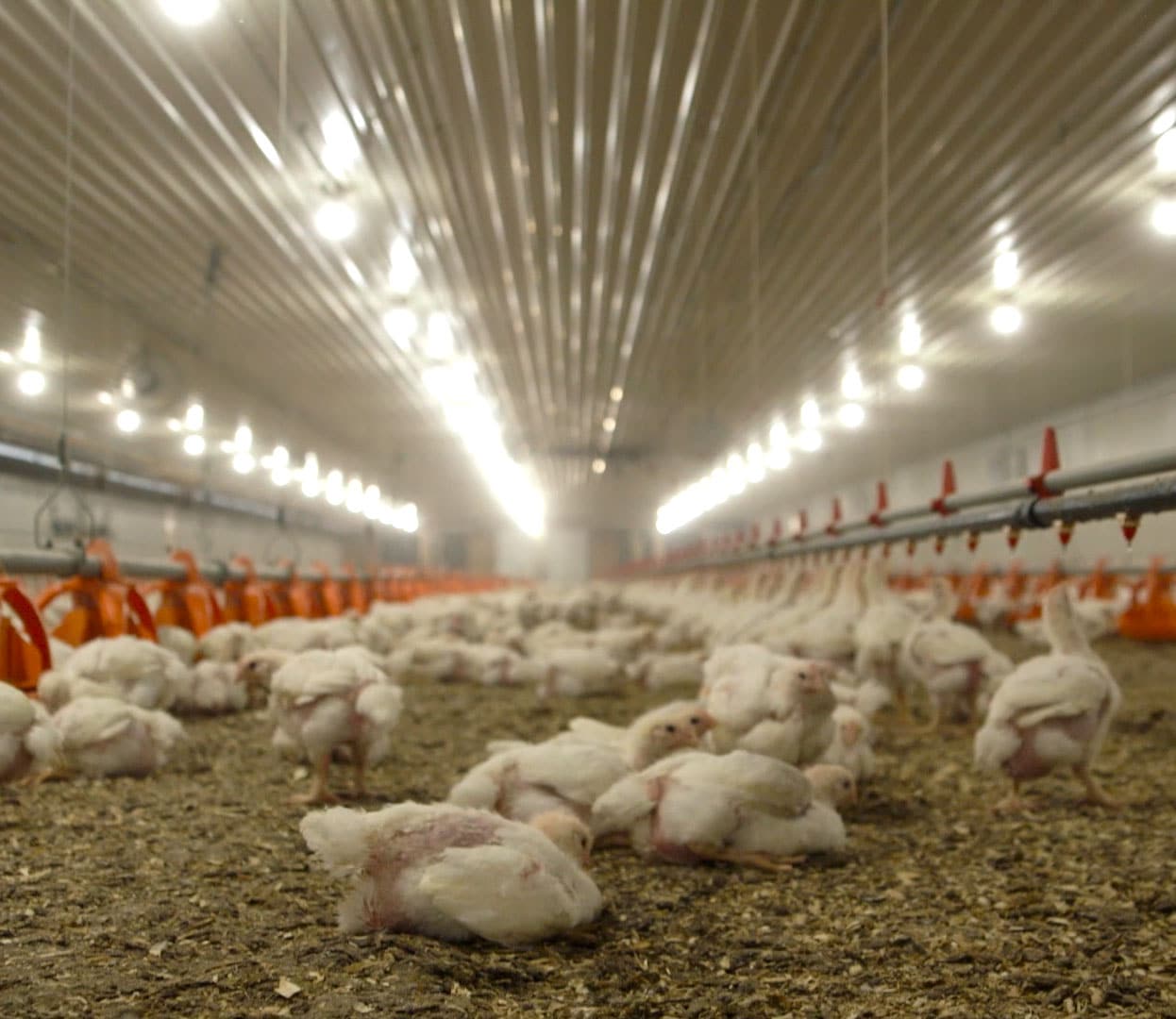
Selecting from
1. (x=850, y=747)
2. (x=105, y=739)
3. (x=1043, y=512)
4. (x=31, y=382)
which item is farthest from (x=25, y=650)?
(x=31, y=382)

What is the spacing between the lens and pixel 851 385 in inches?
635

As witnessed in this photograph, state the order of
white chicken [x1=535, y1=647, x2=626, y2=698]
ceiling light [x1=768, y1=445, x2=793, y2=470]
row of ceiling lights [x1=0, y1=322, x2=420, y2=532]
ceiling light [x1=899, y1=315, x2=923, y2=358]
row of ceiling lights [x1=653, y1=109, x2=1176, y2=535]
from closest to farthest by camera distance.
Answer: white chicken [x1=535, y1=647, x2=626, y2=698] → row of ceiling lights [x1=653, y1=109, x2=1176, y2=535] → row of ceiling lights [x1=0, y1=322, x2=420, y2=532] → ceiling light [x1=899, y1=315, x2=923, y2=358] → ceiling light [x1=768, y1=445, x2=793, y2=470]

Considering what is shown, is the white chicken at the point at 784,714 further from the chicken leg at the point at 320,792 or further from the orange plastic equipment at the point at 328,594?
the orange plastic equipment at the point at 328,594

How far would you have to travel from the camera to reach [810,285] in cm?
1145

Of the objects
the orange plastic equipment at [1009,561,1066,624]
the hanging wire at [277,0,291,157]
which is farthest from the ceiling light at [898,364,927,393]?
the hanging wire at [277,0,291,157]

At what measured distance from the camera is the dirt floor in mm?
2121

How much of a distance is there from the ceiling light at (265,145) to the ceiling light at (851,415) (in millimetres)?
11761

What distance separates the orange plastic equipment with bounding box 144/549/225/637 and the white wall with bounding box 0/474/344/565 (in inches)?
11.4

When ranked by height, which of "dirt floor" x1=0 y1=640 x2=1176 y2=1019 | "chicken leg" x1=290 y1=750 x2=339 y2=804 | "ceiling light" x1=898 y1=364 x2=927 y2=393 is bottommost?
"dirt floor" x1=0 y1=640 x2=1176 y2=1019

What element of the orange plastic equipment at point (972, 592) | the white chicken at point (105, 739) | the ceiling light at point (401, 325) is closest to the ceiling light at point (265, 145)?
the ceiling light at point (401, 325)

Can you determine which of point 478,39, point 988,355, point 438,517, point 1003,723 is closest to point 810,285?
point 988,355

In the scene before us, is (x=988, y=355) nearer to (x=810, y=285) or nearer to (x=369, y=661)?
(x=810, y=285)

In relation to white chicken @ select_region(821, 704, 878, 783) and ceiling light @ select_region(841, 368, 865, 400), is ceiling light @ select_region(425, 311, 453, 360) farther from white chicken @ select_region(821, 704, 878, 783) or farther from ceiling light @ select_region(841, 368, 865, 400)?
white chicken @ select_region(821, 704, 878, 783)

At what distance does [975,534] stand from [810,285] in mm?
7430
